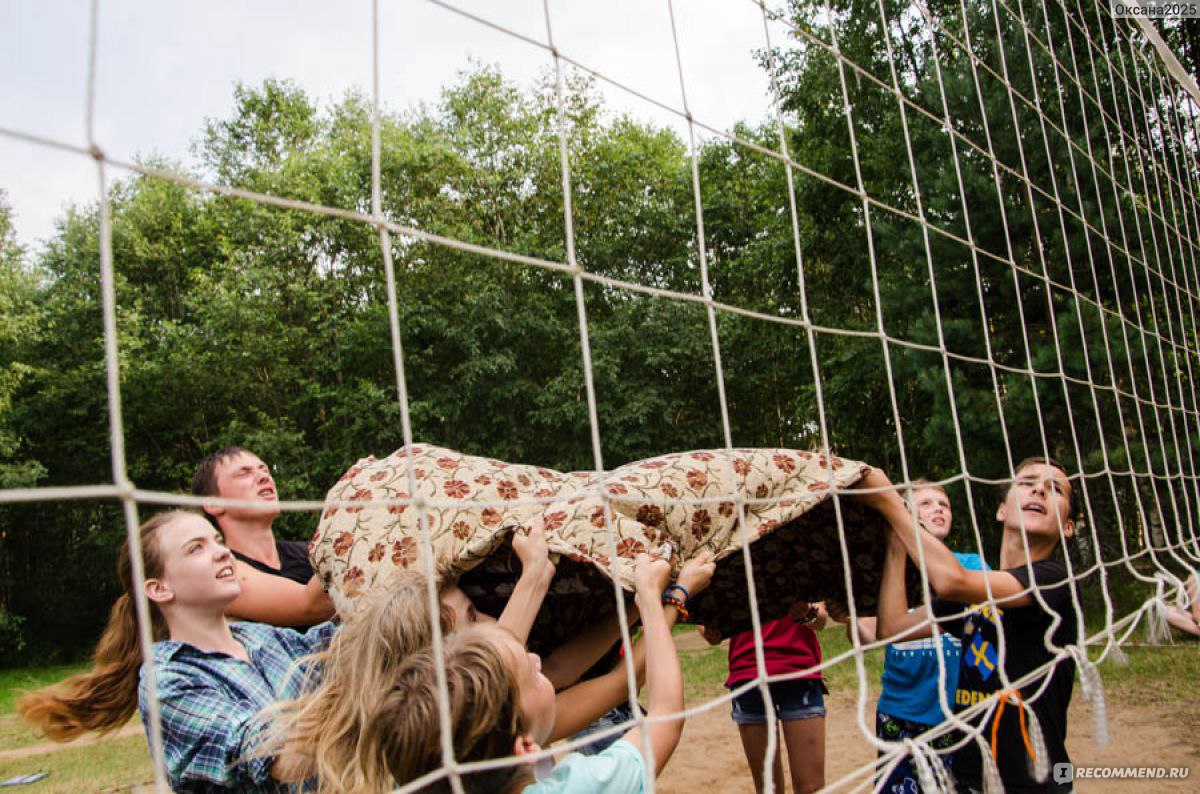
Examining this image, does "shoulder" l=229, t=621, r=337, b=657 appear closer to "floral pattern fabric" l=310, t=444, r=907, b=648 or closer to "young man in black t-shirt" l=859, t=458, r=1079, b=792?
"floral pattern fabric" l=310, t=444, r=907, b=648

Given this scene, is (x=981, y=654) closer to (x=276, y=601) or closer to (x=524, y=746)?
(x=524, y=746)

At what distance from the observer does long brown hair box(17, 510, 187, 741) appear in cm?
135

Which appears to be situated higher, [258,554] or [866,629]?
[258,554]

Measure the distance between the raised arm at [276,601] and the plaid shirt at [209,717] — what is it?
0.85 ft

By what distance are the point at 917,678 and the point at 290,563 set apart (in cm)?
163

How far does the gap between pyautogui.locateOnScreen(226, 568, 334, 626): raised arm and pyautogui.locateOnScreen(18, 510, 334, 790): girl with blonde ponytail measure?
0.06m

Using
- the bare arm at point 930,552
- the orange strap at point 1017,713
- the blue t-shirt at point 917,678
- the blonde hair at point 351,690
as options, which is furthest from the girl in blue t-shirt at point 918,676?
the blonde hair at point 351,690

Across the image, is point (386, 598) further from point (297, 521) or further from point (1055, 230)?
point (297, 521)

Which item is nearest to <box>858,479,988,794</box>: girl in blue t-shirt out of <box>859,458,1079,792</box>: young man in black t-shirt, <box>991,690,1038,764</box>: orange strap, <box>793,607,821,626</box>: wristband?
<box>793,607,821,626</box>: wristband

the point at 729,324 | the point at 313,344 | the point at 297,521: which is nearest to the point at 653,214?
the point at 729,324

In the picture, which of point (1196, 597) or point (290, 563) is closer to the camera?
point (290, 563)

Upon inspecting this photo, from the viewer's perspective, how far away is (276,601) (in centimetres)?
160

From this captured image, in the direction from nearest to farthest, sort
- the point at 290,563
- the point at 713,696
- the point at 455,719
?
the point at 455,719, the point at 290,563, the point at 713,696

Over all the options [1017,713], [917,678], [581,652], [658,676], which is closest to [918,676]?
[917,678]
